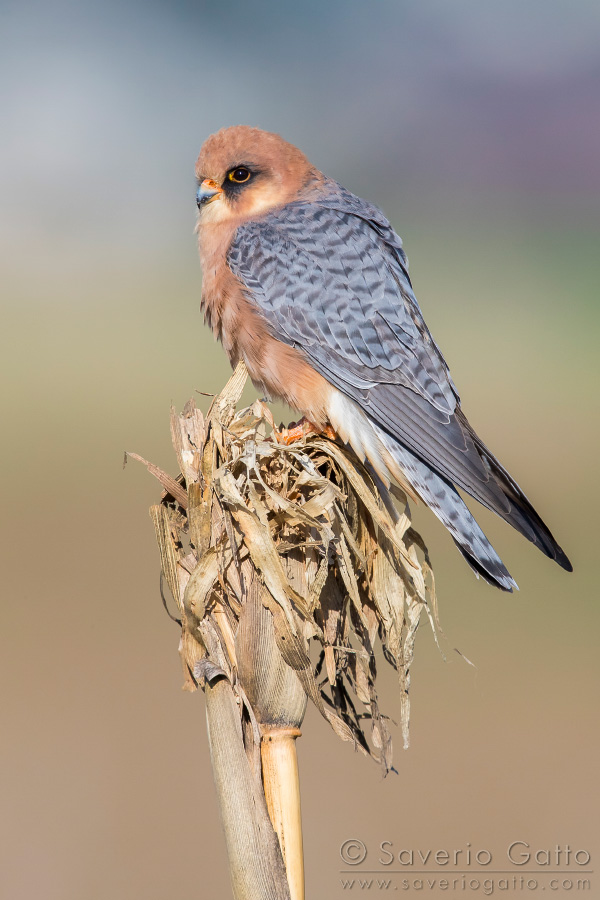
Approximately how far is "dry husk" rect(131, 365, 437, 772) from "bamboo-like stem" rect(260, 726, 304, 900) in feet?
A: 0.17

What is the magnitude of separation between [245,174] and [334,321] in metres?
0.66

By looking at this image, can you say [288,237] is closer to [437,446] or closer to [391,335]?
[391,335]

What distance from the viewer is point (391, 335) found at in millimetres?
2408

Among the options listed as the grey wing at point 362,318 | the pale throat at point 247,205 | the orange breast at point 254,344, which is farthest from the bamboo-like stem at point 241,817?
the pale throat at point 247,205

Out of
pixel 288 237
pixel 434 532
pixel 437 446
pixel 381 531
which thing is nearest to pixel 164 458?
pixel 434 532

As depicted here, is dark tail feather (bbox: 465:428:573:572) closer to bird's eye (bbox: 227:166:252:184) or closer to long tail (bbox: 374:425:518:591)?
long tail (bbox: 374:425:518:591)

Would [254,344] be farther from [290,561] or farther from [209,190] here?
[290,561]

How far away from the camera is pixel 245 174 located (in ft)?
8.58

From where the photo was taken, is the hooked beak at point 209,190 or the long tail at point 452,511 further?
the hooked beak at point 209,190

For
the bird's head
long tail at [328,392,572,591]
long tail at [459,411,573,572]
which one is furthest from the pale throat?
long tail at [459,411,573,572]

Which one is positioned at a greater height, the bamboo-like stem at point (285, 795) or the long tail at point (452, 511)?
the long tail at point (452, 511)

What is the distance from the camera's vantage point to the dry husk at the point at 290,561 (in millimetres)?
1427

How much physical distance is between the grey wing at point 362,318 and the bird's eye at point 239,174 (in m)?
0.15

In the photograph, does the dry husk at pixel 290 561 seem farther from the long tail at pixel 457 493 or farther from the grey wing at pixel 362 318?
the grey wing at pixel 362 318
